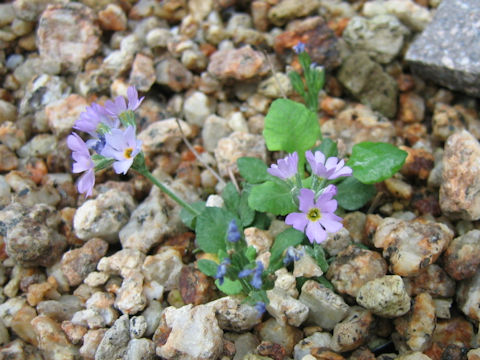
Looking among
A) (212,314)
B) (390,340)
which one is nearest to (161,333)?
(212,314)

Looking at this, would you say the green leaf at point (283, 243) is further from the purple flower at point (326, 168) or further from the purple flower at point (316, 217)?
the purple flower at point (326, 168)

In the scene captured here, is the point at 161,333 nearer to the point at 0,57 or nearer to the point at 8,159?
the point at 8,159

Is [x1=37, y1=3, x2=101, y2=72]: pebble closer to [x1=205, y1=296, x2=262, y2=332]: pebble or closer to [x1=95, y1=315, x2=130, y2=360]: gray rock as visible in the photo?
[x1=95, y1=315, x2=130, y2=360]: gray rock

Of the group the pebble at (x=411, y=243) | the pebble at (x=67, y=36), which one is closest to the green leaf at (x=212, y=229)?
the pebble at (x=411, y=243)

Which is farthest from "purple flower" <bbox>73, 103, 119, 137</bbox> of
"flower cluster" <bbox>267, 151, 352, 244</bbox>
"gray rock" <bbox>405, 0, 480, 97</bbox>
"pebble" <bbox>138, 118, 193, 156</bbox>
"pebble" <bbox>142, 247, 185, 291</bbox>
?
"gray rock" <bbox>405, 0, 480, 97</bbox>

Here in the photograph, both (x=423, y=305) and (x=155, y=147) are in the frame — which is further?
(x=155, y=147)

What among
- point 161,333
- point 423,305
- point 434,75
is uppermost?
point 434,75

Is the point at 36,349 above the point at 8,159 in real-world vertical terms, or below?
below

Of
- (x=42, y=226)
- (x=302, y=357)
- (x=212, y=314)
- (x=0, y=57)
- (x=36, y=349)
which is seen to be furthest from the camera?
(x=0, y=57)
